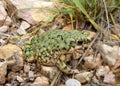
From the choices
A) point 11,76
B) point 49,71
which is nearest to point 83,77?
point 49,71

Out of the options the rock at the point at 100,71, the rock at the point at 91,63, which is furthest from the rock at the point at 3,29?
A: the rock at the point at 100,71

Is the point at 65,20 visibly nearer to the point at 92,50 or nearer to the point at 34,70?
the point at 92,50

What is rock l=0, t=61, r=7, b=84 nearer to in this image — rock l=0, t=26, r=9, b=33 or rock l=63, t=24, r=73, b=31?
rock l=0, t=26, r=9, b=33

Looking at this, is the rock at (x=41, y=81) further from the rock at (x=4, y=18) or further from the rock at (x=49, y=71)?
the rock at (x=4, y=18)

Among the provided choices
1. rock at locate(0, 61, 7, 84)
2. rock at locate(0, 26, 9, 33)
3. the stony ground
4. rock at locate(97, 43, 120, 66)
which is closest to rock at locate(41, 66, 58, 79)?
the stony ground

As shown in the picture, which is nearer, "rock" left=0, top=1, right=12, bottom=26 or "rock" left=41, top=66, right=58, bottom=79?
"rock" left=41, top=66, right=58, bottom=79

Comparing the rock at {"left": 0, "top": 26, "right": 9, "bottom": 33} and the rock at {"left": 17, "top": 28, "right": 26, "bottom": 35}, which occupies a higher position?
the rock at {"left": 0, "top": 26, "right": 9, "bottom": 33}
